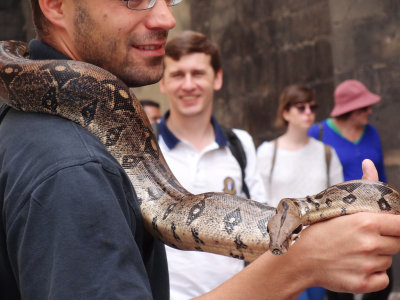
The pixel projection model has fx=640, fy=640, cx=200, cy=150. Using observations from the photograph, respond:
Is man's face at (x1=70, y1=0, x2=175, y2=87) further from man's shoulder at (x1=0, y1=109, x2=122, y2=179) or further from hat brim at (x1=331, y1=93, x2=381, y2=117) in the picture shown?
hat brim at (x1=331, y1=93, x2=381, y2=117)

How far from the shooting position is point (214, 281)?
13.4ft

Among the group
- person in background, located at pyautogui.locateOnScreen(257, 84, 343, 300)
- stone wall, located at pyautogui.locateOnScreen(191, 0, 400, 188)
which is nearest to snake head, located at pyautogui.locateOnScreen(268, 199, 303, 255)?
person in background, located at pyautogui.locateOnScreen(257, 84, 343, 300)

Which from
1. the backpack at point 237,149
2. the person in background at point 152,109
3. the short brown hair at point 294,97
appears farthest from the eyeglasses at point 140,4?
the person in background at point 152,109

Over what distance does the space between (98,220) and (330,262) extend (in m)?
0.74

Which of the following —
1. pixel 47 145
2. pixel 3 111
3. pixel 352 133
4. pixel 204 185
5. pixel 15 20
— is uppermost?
pixel 15 20

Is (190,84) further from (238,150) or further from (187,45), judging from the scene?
(238,150)

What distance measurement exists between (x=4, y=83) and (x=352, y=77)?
6.05 m

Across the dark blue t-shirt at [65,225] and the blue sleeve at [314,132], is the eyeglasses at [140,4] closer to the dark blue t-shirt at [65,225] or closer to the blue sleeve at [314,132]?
the dark blue t-shirt at [65,225]

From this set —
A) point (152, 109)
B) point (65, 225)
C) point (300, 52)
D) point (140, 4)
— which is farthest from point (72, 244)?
point (300, 52)

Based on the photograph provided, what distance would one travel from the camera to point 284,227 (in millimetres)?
2141

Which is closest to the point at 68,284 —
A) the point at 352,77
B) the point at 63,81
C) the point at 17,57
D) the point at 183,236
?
the point at 183,236

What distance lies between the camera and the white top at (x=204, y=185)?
4.05m

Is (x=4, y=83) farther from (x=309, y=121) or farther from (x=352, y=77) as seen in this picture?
(x=352, y=77)

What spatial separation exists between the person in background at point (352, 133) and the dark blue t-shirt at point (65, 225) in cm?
461
